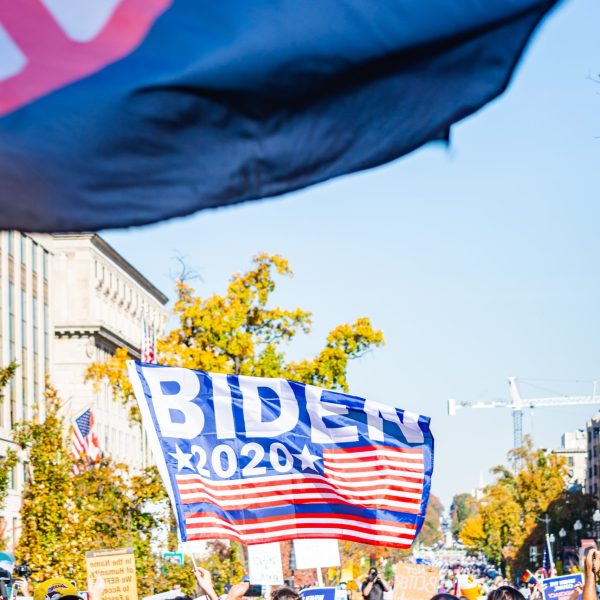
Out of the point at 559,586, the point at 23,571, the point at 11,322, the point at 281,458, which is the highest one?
the point at 11,322

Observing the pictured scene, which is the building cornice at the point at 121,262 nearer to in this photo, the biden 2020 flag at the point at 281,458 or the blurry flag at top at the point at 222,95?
the biden 2020 flag at the point at 281,458

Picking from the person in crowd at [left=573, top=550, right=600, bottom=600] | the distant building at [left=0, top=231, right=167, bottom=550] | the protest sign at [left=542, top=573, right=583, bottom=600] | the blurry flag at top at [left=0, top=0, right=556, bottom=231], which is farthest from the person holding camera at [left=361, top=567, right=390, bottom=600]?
the distant building at [left=0, top=231, right=167, bottom=550]

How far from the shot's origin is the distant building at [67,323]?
65188 millimetres

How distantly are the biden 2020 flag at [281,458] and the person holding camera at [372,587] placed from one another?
8568mm

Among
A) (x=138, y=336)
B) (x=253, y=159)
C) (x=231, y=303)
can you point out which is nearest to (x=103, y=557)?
(x=253, y=159)

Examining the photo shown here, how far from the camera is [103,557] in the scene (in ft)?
38.9

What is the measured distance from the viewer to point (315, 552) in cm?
1152

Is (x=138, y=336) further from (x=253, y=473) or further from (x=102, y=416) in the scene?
(x=253, y=473)

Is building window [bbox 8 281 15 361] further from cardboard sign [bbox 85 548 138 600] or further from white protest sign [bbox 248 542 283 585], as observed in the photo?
→ cardboard sign [bbox 85 548 138 600]

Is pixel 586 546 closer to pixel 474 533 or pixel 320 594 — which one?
pixel 320 594

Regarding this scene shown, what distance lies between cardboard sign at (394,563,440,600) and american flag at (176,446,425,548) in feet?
30.4

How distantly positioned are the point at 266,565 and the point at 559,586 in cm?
533

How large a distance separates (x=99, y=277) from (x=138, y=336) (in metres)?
15.2

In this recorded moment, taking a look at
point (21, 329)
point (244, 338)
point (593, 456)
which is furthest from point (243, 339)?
point (593, 456)
